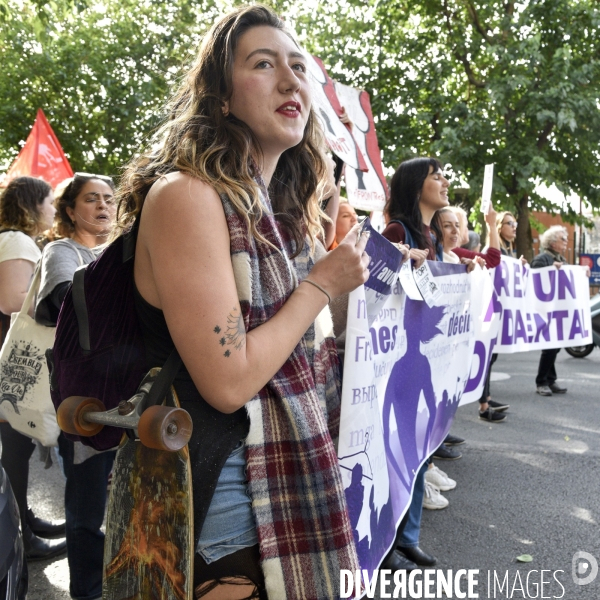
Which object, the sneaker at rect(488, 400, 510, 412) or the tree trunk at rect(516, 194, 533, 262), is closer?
the sneaker at rect(488, 400, 510, 412)

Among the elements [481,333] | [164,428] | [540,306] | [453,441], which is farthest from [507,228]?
[164,428]

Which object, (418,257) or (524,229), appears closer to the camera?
(418,257)

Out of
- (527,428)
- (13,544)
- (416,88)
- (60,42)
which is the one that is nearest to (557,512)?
(527,428)

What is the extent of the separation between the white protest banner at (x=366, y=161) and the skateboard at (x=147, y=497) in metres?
3.74

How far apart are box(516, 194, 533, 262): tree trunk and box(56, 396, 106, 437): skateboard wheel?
1511 centimetres

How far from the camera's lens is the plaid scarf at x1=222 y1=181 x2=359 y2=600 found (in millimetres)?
1360

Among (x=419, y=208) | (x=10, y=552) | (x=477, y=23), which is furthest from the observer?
(x=477, y=23)

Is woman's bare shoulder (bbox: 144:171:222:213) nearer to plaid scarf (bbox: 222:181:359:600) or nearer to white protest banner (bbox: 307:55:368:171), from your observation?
plaid scarf (bbox: 222:181:359:600)

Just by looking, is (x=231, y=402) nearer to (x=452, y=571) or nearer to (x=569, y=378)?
(x=452, y=571)

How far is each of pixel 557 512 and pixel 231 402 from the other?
3.54 meters

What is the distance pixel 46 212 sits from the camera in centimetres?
381

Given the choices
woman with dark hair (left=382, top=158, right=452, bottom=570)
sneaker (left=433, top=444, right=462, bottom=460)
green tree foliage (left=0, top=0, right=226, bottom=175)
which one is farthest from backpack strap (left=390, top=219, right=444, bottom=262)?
green tree foliage (left=0, top=0, right=226, bottom=175)

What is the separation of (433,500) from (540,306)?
124 inches

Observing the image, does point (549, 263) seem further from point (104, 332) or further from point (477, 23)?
point (477, 23)
